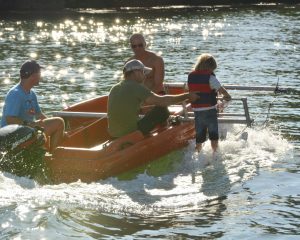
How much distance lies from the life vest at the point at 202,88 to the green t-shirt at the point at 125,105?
1054 mm

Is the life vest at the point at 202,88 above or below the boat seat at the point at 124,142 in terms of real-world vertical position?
above

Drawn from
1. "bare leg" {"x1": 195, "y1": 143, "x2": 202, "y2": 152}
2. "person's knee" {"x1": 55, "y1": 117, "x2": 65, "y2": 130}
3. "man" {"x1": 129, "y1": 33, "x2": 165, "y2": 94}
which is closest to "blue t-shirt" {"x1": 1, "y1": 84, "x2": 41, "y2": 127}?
"person's knee" {"x1": 55, "y1": 117, "x2": 65, "y2": 130}

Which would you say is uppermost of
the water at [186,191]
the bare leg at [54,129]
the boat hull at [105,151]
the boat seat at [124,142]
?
the bare leg at [54,129]

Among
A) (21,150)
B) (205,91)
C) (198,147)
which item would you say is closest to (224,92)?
(205,91)

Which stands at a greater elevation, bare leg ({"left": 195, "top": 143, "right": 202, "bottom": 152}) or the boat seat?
the boat seat

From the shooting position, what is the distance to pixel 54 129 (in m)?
12.4

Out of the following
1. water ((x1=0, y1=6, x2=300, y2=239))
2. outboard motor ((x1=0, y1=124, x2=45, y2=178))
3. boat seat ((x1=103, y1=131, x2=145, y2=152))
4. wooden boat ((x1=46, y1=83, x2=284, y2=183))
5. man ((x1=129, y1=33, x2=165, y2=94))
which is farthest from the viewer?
man ((x1=129, y1=33, x2=165, y2=94))

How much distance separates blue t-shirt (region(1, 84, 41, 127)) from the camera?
476 inches

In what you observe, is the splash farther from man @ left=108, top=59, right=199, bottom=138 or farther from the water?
man @ left=108, top=59, right=199, bottom=138

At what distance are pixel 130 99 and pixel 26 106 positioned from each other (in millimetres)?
1742

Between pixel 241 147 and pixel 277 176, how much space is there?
1542mm

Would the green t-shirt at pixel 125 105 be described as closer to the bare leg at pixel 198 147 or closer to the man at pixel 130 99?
the man at pixel 130 99

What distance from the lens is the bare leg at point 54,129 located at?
Answer: 485 inches

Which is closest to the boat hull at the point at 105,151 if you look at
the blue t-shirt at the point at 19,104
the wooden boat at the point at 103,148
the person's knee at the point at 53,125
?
the wooden boat at the point at 103,148
